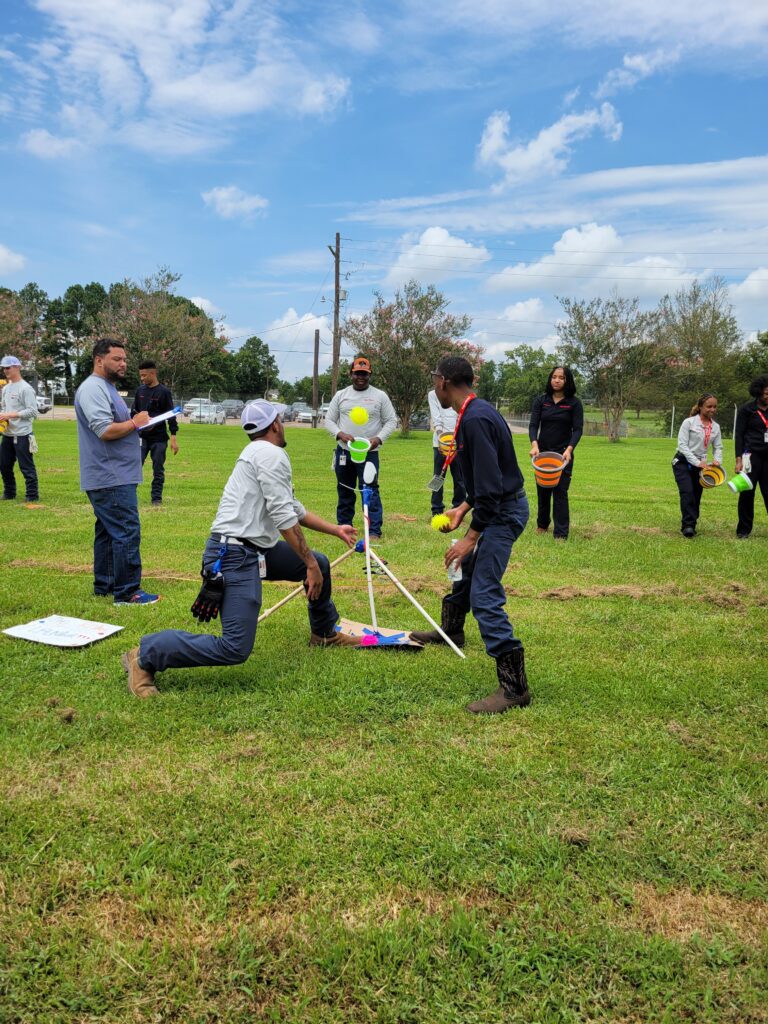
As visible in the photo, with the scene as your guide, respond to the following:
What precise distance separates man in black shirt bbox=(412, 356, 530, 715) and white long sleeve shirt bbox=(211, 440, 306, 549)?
1.03 meters

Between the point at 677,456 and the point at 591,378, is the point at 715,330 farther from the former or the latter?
the point at 677,456

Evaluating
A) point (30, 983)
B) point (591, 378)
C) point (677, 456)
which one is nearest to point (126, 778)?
point (30, 983)

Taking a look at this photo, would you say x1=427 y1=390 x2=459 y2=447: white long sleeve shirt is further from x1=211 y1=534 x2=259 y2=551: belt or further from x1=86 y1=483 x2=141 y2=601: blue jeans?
x1=211 y1=534 x2=259 y2=551: belt

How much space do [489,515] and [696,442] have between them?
6936 millimetres

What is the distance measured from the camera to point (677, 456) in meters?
10.4

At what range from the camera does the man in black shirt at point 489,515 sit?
4.28 metres

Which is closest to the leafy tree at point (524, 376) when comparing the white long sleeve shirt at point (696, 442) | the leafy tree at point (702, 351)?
the leafy tree at point (702, 351)

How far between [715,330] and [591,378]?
12107 millimetres

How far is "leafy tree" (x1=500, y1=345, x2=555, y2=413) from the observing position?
79688 millimetres

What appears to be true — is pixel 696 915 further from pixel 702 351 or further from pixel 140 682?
pixel 702 351

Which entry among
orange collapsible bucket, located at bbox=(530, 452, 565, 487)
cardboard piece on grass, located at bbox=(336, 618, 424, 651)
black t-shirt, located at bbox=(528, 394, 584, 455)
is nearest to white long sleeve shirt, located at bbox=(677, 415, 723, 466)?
black t-shirt, located at bbox=(528, 394, 584, 455)

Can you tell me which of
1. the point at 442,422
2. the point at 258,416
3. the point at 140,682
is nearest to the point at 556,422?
the point at 442,422

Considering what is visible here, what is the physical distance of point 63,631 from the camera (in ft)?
17.9

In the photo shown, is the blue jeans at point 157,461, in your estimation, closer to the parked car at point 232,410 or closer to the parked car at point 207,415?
the parked car at point 207,415
